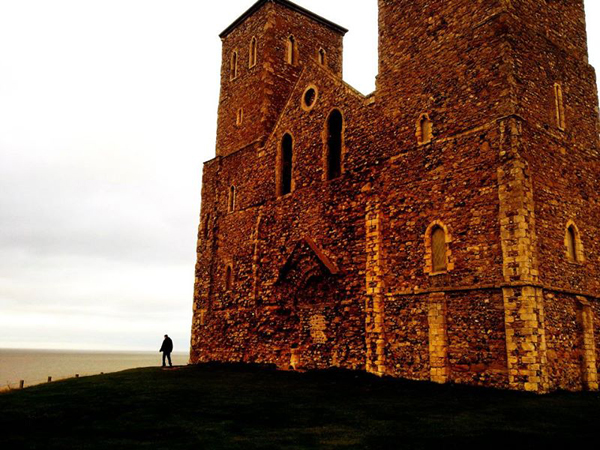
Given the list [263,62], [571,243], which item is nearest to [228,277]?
[263,62]

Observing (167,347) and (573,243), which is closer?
(573,243)

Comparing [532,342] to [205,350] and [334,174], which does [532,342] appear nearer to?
[334,174]

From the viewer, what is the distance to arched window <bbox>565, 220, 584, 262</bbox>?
1697 cm

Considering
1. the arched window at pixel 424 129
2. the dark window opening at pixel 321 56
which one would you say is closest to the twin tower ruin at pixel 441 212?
the arched window at pixel 424 129

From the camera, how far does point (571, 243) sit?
17172 mm

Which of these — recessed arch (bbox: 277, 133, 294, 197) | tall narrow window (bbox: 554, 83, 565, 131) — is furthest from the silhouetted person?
tall narrow window (bbox: 554, 83, 565, 131)

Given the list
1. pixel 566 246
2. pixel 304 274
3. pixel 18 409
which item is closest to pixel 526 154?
pixel 566 246

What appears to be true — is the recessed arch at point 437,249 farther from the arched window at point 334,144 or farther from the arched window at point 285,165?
the arched window at point 285,165

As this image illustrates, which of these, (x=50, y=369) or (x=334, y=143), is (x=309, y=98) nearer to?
(x=334, y=143)

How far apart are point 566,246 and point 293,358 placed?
1075 cm

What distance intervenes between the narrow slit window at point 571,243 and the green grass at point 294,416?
13.8ft

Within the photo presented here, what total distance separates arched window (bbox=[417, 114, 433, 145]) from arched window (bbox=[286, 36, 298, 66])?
39.9 ft

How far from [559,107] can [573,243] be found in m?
4.56

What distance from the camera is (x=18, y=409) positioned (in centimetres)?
1414
